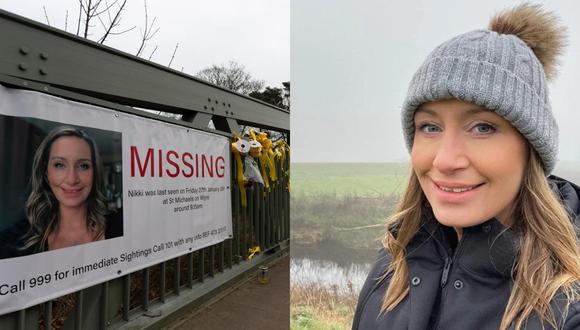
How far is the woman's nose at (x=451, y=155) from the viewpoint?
938 millimetres

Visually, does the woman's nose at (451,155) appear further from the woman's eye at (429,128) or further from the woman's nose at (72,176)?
the woman's nose at (72,176)

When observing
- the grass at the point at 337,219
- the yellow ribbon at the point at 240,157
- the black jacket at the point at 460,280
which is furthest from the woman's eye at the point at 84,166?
the black jacket at the point at 460,280

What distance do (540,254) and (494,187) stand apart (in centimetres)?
17

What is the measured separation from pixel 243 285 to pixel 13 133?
135 inches


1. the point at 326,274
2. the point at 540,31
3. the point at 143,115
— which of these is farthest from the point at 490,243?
the point at 143,115

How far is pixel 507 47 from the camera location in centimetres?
100

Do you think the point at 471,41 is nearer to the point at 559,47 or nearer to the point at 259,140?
the point at 559,47

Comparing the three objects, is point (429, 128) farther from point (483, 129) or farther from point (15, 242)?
point (15, 242)

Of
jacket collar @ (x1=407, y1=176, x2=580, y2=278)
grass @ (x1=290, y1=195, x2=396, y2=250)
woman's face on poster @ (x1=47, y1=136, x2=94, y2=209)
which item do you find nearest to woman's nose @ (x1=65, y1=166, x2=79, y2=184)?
woman's face on poster @ (x1=47, y1=136, x2=94, y2=209)

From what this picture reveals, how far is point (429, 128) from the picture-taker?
1.04 meters

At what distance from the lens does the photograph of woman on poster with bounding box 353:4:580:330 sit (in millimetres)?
907

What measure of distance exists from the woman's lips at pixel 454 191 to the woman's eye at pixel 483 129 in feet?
0.37

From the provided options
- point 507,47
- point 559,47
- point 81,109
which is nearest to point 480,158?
point 507,47

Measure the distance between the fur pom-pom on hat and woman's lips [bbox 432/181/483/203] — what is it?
42 cm
